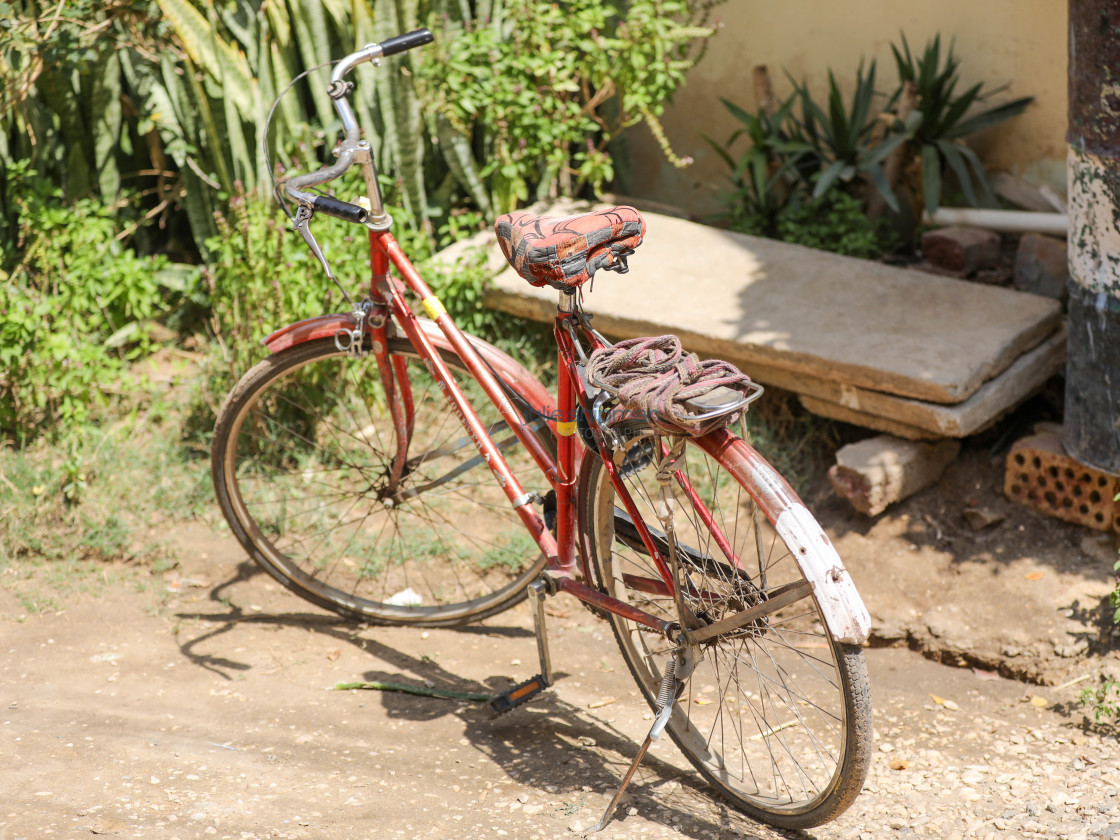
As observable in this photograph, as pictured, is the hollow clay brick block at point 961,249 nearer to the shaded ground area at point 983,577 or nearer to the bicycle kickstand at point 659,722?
the shaded ground area at point 983,577

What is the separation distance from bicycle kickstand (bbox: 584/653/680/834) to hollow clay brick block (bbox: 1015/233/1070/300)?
2.44 meters

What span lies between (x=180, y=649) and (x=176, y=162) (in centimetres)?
226

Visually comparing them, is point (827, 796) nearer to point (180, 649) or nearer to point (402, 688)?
point (402, 688)

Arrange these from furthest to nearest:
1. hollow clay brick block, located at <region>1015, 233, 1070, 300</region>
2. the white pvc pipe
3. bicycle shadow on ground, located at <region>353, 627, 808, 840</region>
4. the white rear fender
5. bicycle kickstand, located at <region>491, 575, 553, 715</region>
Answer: the white pvc pipe
hollow clay brick block, located at <region>1015, 233, 1070, 300</region>
bicycle kickstand, located at <region>491, 575, 553, 715</region>
bicycle shadow on ground, located at <region>353, 627, 808, 840</region>
the white rear fender

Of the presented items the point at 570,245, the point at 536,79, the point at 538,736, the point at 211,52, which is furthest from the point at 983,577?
the point at 211,52

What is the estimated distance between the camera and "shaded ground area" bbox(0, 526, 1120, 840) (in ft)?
7.88

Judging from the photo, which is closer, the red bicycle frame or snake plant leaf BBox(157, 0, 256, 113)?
the red bicycle frame

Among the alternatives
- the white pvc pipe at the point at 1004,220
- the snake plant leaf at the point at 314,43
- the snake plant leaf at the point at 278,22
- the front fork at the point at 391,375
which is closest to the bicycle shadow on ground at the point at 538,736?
the front fork at the point at 391,375

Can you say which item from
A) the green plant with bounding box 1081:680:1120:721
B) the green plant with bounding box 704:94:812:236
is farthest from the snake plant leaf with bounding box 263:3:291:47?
the green plant with bounding box 1081:680:1120:721

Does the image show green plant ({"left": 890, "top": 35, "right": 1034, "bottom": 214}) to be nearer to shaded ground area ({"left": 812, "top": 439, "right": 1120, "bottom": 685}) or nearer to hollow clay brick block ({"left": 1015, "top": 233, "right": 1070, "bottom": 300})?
hollow clay brick block ({"left": 1015, "top": 233, "right": 1070, "bottom": 300})

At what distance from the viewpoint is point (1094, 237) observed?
2.99 m

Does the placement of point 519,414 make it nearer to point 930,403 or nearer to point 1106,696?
point 930,403

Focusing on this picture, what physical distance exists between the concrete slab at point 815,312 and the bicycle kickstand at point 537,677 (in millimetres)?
1061

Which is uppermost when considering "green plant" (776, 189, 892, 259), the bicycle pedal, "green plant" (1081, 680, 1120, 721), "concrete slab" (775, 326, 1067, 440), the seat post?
the seat post
